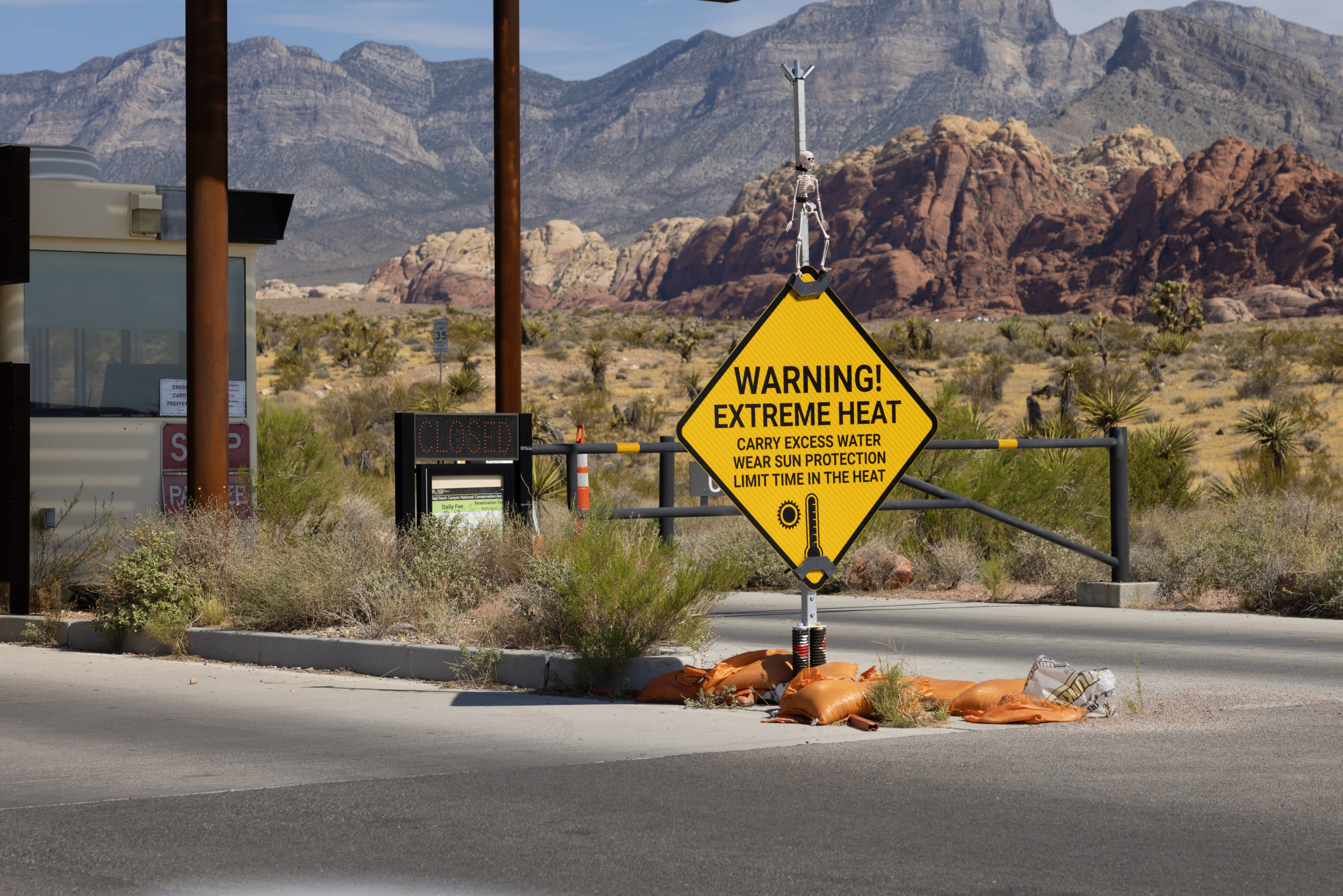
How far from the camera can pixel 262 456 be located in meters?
17.3

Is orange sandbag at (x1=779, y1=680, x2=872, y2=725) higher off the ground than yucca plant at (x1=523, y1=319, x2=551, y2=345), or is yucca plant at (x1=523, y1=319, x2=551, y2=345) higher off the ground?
yucca plant at (x1=523, y1=319, x2=551, y2=345)

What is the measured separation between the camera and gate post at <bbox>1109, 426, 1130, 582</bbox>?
573 inches

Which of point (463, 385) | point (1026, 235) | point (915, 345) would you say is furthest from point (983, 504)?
point (1026, 235)

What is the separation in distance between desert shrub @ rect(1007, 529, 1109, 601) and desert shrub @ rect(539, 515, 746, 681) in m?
5.96

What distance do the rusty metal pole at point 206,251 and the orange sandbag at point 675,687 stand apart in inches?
201

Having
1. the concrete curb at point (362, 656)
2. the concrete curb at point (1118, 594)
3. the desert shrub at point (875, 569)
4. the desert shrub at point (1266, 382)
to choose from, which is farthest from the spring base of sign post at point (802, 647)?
the desert shrub at point (1266, 382)

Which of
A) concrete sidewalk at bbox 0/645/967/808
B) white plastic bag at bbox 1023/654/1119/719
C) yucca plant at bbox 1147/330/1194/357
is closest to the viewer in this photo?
concrete sidewalk at bbox 0/645/967/808

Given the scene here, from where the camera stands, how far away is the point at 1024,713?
8.37m

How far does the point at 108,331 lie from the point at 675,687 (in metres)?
7.16

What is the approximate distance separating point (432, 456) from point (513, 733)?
4.32 metres

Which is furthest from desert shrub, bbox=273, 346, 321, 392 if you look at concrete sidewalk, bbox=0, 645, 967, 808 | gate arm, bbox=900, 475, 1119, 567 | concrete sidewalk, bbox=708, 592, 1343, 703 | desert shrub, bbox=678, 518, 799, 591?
concrete sidewalk, bbox=0, 645, 967, 808

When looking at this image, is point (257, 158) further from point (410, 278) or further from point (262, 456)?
point (262, 456)

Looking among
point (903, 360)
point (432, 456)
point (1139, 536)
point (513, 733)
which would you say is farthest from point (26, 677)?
point (903, 360)

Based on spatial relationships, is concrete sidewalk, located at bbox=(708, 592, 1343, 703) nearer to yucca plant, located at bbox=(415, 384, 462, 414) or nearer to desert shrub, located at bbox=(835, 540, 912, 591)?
desert shrub, located at bbox=(835, 540, 912, 591)
